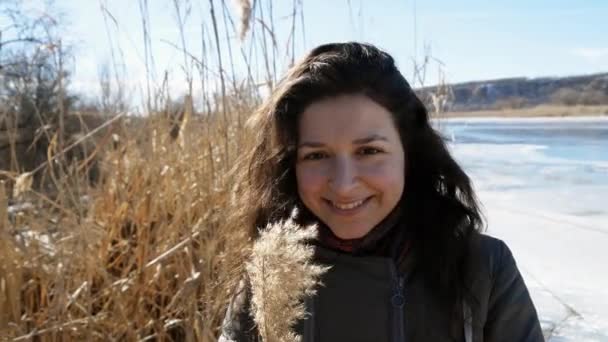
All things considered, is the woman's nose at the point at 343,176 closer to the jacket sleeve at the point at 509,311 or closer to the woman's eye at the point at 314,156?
the woman's eye at the point at 314,156

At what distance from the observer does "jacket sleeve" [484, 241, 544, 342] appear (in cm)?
92

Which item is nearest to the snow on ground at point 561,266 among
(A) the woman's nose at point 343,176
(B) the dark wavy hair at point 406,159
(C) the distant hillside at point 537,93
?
(B) the dark wavy hair at point 406,159

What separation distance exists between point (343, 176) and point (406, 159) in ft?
0.88

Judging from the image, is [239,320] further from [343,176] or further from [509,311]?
[509,311]

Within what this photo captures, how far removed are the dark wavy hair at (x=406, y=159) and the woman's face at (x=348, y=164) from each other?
0.13 ft

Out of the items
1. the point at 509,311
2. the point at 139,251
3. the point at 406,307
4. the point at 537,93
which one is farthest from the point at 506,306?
the point at 537,93

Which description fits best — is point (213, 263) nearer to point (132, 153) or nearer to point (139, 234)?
point (139, 234)

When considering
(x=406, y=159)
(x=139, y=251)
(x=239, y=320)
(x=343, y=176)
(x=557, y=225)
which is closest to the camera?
(x=343, y=176)

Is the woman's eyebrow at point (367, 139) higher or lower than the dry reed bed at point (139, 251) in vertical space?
higher

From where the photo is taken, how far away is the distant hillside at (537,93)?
26.5 m

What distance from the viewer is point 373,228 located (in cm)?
101

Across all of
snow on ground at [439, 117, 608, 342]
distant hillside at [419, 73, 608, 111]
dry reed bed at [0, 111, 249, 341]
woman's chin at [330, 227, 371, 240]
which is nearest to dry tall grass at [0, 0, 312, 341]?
dry reed bed at [0, 111, 249, 341]

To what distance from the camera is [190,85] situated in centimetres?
180

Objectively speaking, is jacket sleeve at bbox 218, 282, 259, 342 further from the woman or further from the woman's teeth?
the woman's teeth
